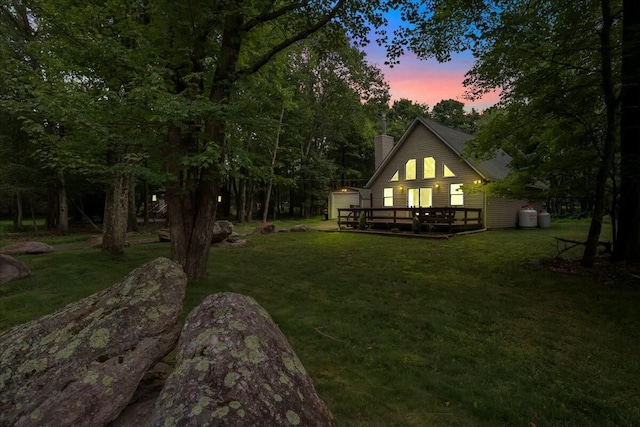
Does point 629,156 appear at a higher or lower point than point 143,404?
higher

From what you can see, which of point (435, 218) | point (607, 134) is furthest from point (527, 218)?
point (607, 134)

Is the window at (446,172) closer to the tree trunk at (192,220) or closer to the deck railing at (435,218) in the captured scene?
the deck railing at (435,218)

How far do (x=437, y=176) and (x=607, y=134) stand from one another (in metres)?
12.3

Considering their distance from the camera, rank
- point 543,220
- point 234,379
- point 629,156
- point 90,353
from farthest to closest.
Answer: point 543,220 → point 629,156 → point 90,353 → point 234,379

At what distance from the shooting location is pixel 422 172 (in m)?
20.4

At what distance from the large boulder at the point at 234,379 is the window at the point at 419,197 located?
756 inches

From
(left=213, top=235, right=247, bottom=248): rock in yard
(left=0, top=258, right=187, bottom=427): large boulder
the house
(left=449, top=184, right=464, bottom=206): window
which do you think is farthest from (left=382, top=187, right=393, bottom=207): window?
(left=0, top=258, right=187, bottom=427): large boulder

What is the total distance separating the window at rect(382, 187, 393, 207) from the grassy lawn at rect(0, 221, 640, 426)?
12.9 m

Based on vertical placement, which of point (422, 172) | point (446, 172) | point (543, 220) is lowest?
point (543, 220)

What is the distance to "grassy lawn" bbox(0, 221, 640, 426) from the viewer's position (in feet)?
9.44

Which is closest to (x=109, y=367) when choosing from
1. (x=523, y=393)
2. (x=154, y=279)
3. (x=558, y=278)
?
(x=154, y=279)

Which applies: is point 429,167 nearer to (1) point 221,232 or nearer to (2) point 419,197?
(2) point 419,197

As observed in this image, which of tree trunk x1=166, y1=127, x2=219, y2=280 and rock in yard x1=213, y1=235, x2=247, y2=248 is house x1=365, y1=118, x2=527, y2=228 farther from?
tree trunk x1=166, y1=127, x2=219, y2=280

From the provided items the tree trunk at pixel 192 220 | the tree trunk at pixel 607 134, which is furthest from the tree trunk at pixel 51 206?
the tree trunk at pixel 607 134
